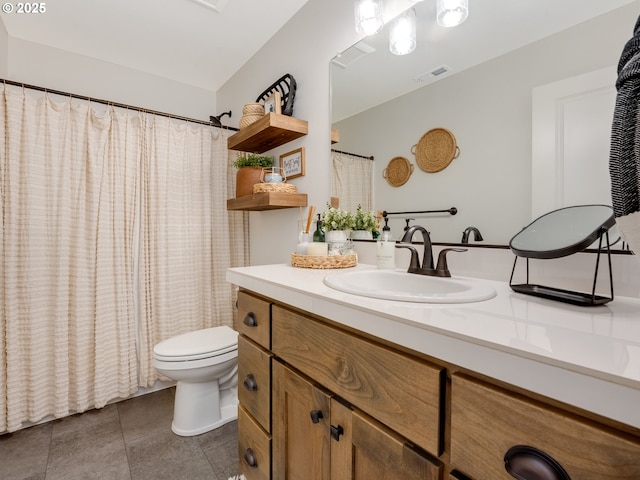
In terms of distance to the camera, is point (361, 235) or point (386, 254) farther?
point (361, 235)

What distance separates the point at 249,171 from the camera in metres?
1.91

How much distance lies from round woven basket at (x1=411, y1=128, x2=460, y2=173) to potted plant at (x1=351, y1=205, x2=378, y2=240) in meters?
0.33

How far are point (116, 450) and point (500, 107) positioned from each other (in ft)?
7.47

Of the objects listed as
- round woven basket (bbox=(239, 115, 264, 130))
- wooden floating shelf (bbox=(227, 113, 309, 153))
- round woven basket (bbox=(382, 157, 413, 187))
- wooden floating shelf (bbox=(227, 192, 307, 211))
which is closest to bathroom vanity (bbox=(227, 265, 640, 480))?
round woven basket (bbox=(382, 157, 413, 187))

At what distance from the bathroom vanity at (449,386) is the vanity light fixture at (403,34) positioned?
0.98m

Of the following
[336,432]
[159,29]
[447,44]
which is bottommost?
[336,432]

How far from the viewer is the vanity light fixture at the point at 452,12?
108cm

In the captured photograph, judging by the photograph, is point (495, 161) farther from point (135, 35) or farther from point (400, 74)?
point (135, 35)

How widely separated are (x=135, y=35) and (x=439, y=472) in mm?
2539

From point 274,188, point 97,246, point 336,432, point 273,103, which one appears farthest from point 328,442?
point 97,246

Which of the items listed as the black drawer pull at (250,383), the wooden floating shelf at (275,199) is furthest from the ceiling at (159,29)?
the black drawer pull at (250,383)

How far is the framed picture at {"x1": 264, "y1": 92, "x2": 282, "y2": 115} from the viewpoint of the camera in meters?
1.69

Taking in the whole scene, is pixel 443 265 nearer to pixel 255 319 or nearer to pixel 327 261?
pixel 327 261

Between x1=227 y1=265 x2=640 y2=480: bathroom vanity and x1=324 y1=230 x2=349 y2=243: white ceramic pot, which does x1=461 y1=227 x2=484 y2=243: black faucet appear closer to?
x1=227 y1=265 x2=640 y2=480: bathroom vanity
